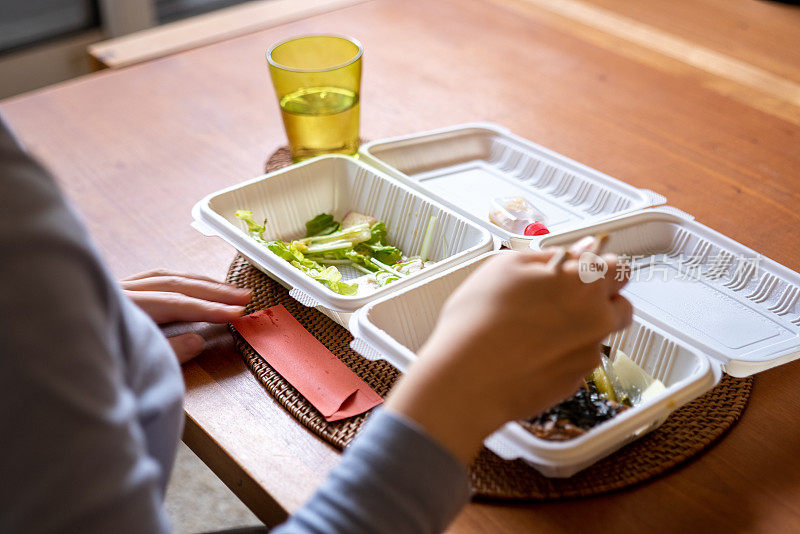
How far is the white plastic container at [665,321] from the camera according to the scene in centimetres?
73

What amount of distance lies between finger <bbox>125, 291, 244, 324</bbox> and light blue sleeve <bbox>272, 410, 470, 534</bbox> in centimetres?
40

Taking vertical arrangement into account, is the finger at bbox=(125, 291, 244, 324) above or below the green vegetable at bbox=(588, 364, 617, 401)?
below

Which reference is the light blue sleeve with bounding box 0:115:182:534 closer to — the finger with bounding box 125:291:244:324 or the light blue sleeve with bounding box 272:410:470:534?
the light blue sleeve with bounding box 272:410:470:534

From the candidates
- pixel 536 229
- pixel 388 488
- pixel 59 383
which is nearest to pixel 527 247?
pixel 536 229

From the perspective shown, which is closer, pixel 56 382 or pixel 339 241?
pixel 56 382

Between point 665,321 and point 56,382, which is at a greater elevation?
point 56,382

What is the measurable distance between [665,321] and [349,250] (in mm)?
430

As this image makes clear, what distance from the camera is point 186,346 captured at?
0.91m

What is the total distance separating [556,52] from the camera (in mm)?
1709

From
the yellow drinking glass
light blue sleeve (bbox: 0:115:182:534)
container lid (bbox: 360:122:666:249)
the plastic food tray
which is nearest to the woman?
light blue sleeve (bbox: 0:115:182:534)

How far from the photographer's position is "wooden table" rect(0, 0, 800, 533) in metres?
0.77

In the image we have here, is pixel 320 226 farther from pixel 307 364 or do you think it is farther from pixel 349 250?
pixel 307 364

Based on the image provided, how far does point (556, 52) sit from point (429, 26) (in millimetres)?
308

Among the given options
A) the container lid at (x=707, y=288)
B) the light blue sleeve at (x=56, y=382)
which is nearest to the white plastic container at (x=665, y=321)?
the container lid at (x=707, y=288)
